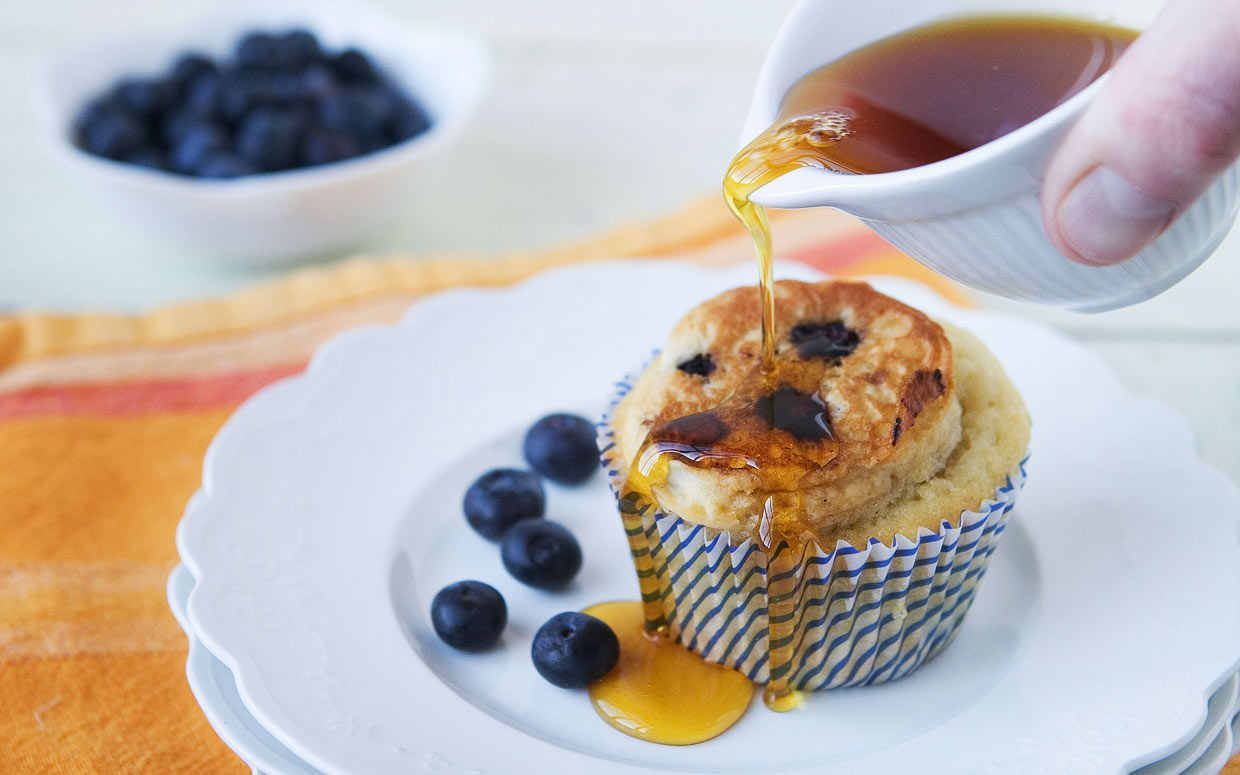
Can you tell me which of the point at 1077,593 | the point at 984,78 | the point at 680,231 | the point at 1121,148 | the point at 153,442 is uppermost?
the point at 1121,148

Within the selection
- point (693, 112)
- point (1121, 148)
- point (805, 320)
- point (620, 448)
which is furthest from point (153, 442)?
point (693, 112)

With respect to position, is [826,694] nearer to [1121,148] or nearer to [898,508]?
[898,508]

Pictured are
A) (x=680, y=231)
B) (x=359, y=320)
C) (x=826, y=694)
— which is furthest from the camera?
(x=680, y=231)

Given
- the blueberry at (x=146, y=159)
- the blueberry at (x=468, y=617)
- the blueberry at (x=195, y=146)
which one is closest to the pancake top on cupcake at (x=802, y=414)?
the blueberry at (x=468, y=617)

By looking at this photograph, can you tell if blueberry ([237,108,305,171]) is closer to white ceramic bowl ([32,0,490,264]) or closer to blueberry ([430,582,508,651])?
white ceramic bowl ([32,0,490,264])

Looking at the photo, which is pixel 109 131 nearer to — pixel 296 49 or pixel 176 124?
pixel 176 124

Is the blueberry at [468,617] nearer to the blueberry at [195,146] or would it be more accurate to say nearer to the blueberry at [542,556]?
the blueberry at [542,556]

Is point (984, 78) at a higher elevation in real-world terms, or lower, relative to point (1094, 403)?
higher
